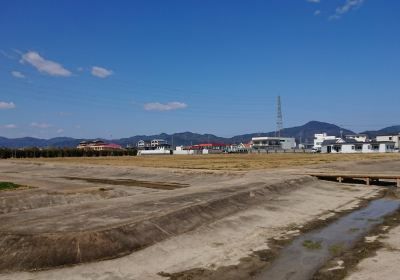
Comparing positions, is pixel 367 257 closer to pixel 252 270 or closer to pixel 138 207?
pixel 252 270

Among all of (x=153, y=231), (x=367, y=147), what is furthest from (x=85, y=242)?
(x=367, y=147)

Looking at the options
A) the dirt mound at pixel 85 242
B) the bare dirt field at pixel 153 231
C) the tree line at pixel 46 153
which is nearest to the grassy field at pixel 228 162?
the bare dirt field at pixel 153 231

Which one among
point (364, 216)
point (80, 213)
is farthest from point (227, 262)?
point (364, 216)

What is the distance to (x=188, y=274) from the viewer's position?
11078 millimetres

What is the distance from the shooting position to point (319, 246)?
14.4 meters

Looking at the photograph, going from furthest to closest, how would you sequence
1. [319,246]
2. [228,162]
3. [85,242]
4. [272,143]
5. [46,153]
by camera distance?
1. [272,143]
2. [46,153]
3. [228,162]
4. [319,246]
5. [85,242]

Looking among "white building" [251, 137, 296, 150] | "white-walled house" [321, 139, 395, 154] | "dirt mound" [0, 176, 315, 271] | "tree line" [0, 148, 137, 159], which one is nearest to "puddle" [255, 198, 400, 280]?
"dirt mound" [0, 176, 315, 271]

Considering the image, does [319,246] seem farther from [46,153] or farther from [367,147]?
[367,147]

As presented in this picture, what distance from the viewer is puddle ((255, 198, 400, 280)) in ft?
37.7

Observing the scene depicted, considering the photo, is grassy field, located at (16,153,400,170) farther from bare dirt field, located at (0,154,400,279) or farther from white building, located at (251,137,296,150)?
white building, located at (251,137,296,150)

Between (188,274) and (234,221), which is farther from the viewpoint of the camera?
(234,221)

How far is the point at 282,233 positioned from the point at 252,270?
5.05 m

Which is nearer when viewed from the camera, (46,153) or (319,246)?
(319,246)

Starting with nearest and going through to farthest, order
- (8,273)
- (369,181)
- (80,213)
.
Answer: (8,273), (80,213), (369,181)
